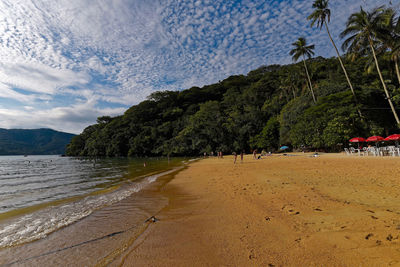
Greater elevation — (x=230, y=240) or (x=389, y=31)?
(x=389, y=31)

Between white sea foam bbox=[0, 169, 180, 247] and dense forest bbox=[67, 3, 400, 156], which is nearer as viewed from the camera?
white sea foam bbox=[0, 169, 180, 247]

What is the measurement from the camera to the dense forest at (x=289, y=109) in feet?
78.8

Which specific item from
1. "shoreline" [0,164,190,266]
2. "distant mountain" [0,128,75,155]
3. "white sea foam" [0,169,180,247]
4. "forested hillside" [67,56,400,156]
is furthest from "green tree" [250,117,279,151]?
"distant mountain" [0,128,75,155]

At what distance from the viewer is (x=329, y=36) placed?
2764cm

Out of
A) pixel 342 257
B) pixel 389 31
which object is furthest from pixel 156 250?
pixel 389 31

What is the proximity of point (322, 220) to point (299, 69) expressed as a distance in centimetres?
4422

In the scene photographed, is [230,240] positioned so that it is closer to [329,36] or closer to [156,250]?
[156,250]

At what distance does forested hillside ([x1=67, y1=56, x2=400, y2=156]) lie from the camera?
2608 centimetres

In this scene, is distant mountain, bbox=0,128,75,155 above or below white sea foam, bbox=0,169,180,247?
above

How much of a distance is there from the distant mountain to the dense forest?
9470 centimetres

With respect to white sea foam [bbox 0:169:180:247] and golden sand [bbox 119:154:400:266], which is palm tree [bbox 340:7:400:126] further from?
white sea foam [bbox 0:169:180:247]

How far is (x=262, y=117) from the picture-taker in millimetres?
47750

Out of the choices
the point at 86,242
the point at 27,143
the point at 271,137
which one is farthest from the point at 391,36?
the point at 27,143

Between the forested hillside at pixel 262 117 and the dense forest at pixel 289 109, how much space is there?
0.44ft
